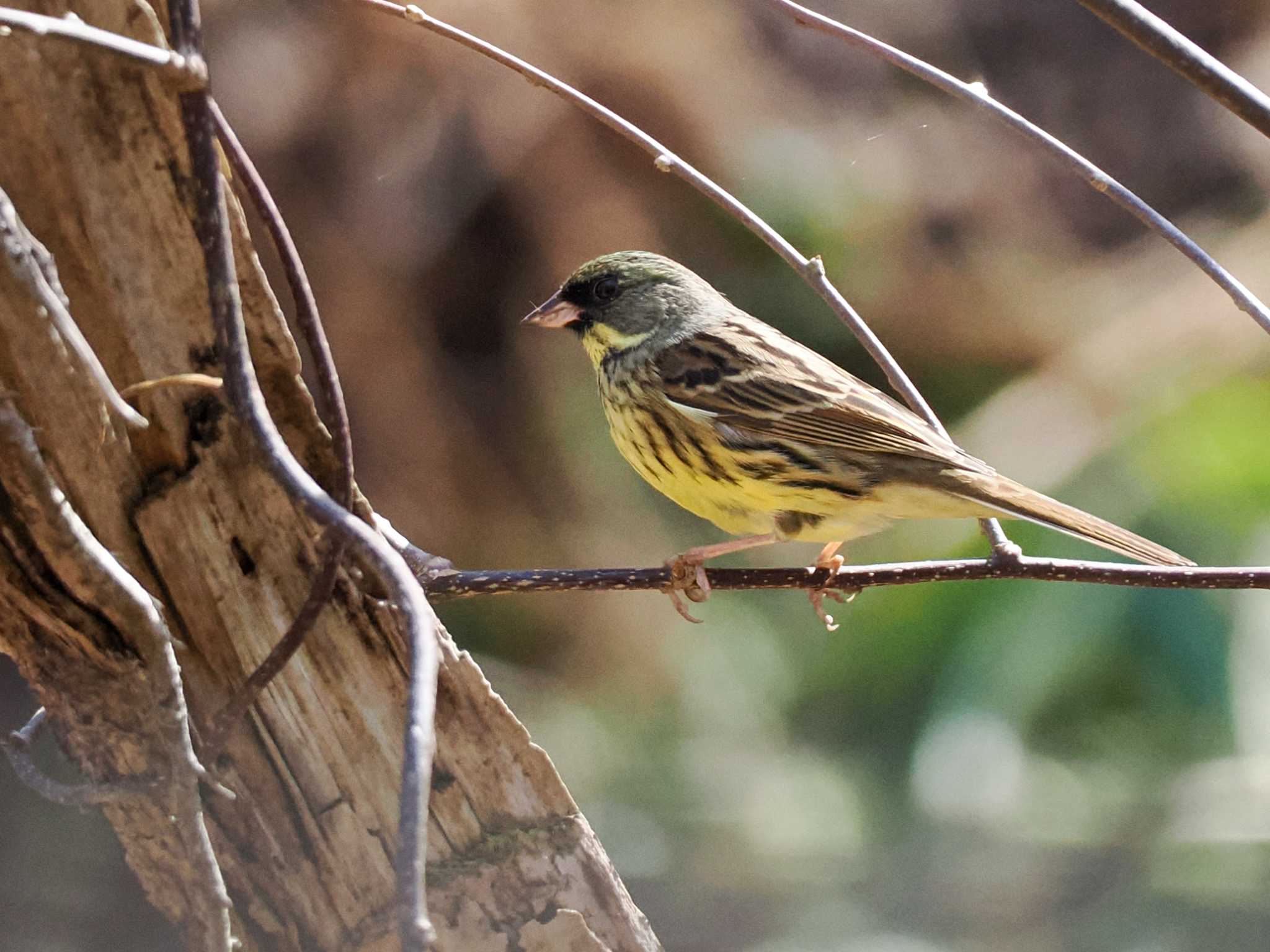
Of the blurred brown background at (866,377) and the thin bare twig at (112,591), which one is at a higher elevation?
the blurred brown background at (866,377)

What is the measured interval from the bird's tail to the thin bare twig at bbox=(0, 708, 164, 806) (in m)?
1.78

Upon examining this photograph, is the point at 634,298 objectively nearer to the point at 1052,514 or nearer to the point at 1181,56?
the point at 1052,514

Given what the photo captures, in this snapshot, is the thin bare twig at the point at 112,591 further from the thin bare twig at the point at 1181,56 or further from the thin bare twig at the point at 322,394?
the thin bare twig at the point at 1181,56

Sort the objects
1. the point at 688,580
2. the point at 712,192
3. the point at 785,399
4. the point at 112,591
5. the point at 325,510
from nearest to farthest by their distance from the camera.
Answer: the point at 325,510 → the point at 112,591 → the point at 712,192 → the point at 688,580 → the point at 785,399

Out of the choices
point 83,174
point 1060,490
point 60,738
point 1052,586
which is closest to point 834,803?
point 1052,586

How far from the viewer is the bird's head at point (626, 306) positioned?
3.54 m

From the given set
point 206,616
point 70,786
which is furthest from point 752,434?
point 70,786

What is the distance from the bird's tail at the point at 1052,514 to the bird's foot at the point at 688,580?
60cm

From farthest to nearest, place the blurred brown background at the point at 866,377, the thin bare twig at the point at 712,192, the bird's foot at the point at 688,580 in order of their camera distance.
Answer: the blurred brown background at the point at 866,377 < the bird's foot at the point at 688,580 < the thin bare twig at the point at 712,192

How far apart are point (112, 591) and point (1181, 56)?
1.30m

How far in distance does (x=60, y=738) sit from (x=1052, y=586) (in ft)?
13.0

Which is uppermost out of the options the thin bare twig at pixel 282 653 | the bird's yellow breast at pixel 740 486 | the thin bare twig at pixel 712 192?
the bird's yellow breast at pixel 740 486

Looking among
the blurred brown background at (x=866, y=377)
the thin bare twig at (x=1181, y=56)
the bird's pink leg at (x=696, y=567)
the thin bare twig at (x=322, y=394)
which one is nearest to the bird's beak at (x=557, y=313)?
the bird's pink leg at (x=696, y=567)

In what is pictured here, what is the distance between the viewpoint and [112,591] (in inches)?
64.1
